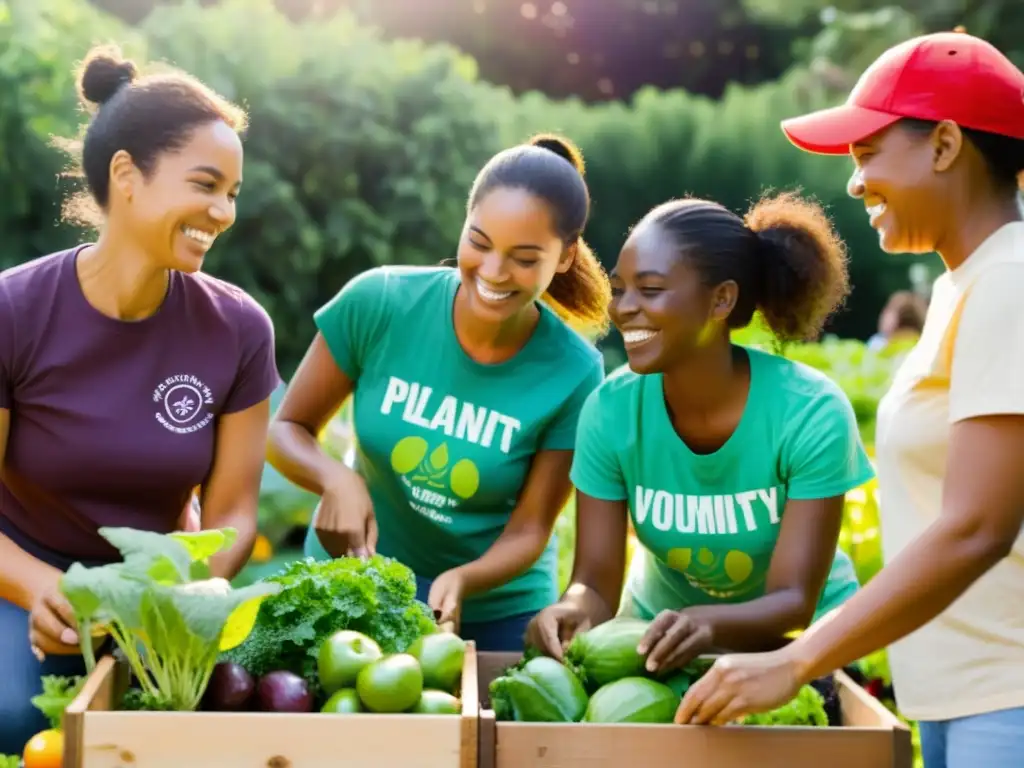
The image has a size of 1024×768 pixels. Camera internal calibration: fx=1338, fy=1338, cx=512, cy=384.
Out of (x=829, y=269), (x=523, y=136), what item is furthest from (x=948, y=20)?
(x=829, y=269)

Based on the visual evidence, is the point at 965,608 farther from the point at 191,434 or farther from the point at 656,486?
the point at 191,434

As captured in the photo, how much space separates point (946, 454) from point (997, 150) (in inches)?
21.7

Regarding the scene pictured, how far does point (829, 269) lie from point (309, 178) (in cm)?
427

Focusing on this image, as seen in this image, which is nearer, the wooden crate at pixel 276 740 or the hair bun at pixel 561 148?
the wooden crate at pixel 276 740

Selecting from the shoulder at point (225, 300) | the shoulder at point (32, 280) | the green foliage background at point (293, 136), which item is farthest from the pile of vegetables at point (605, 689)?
the green foliage background at point (293, 136)

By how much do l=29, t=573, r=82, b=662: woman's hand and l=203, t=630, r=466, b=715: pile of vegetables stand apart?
1.14 feet

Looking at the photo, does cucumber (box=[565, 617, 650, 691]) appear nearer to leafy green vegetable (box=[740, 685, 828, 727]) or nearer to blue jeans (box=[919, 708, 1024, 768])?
leafy green vegetable (box=[740, 685, 828, 727])

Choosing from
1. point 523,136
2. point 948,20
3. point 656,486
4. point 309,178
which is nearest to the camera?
point 656,486

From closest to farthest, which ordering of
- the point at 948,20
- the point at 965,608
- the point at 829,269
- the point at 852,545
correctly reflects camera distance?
the point at 965,608 → the point at 829,269 → the point at 852,545 → the point at 948,20

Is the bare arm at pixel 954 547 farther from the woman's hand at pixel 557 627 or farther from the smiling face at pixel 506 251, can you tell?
the smiling face at pixel 506 251

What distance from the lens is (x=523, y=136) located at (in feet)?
35.1

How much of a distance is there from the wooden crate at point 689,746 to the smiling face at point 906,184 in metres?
0.86

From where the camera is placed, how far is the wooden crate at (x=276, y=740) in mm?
2195

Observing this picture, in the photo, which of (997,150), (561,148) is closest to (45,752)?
(561,148)
